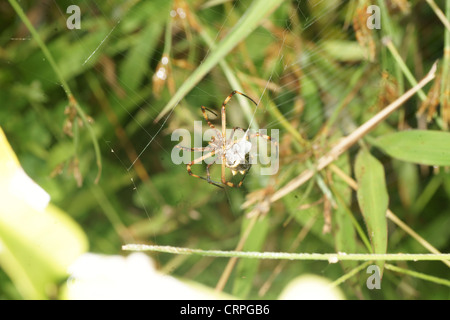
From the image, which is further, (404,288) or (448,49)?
(404,288)

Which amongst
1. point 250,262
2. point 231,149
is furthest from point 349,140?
point 250,262

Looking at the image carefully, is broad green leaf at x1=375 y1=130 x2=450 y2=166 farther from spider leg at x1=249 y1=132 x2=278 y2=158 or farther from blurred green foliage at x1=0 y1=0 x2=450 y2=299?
spider leg at x1=249 y1=132 x2=278 y2=158

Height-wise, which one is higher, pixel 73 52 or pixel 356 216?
pixel 73 52

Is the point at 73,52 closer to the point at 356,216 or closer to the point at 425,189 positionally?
the point at 356,216

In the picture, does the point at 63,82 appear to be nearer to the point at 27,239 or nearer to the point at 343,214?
the point at 27,239

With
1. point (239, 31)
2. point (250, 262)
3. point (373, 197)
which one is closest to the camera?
point (239, 31)

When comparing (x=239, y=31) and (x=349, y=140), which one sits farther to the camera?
(x=349, y=140)
